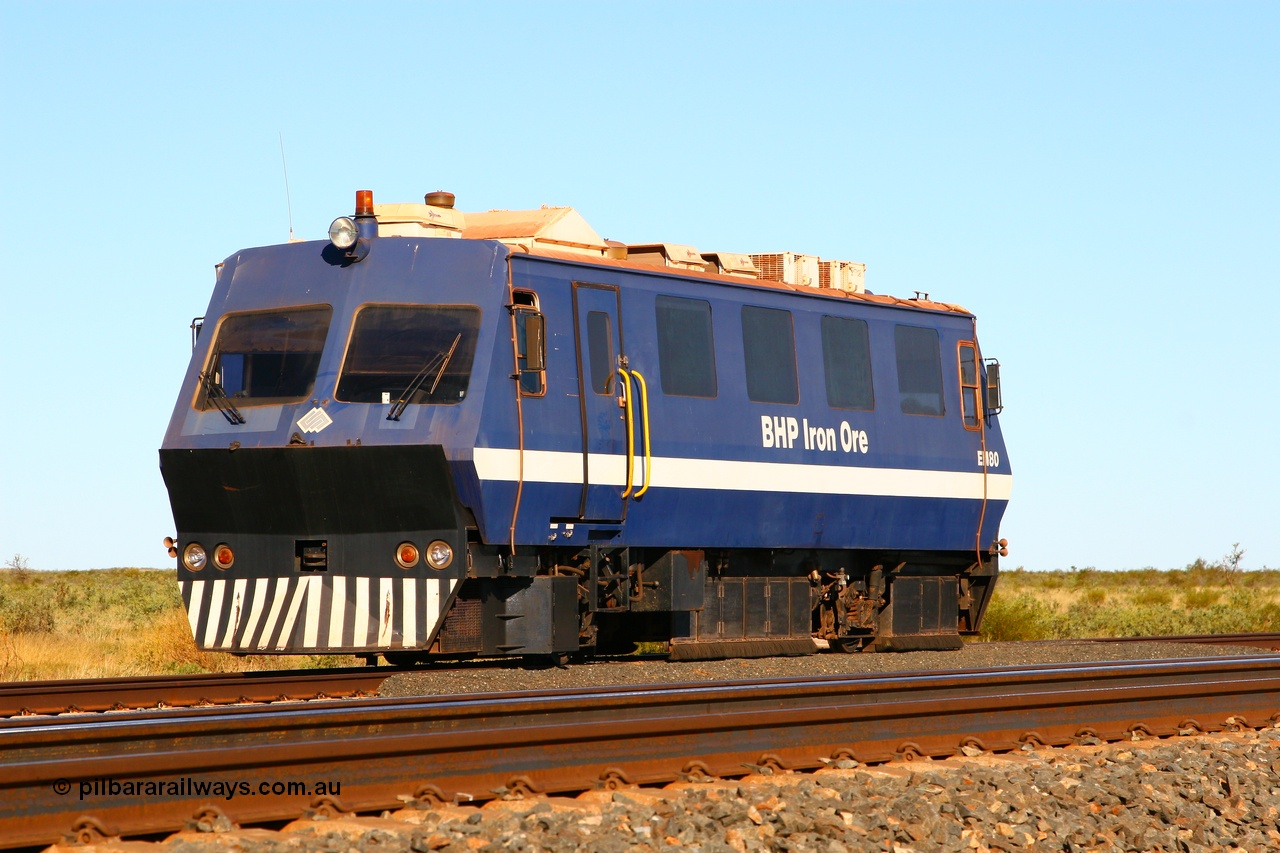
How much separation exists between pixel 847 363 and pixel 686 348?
2445 millimetres

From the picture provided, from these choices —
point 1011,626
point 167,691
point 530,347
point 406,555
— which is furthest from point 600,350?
point 1011,626

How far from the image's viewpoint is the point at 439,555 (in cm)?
1252

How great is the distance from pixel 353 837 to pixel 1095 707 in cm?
571

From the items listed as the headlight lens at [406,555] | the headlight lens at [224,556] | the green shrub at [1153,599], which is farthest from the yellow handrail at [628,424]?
the green shrub at [1153,599]

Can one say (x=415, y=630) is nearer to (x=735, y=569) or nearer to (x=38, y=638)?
(x=735, y=569)

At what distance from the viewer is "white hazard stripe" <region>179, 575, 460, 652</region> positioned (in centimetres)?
1245

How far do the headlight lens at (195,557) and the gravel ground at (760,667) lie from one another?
210 centimetres

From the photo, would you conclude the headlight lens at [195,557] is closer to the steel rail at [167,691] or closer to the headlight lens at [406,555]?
the steel rail at [167,691]

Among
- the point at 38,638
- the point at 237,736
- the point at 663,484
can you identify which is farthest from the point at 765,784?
the point at 38,638

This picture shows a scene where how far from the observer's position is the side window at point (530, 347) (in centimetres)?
1277

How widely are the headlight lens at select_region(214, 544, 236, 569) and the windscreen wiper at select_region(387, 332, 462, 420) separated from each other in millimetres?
1937

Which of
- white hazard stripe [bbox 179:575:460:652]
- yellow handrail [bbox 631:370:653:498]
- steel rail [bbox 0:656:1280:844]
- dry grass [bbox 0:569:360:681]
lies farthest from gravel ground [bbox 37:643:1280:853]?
dry grass [bbox 0:569:360:681]

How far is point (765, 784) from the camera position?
25.2 ft

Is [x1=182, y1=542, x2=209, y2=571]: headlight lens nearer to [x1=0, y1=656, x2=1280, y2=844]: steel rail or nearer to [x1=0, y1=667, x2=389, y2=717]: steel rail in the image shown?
[x1=0, y1=667, x2=389, y2=717]: steel rail
